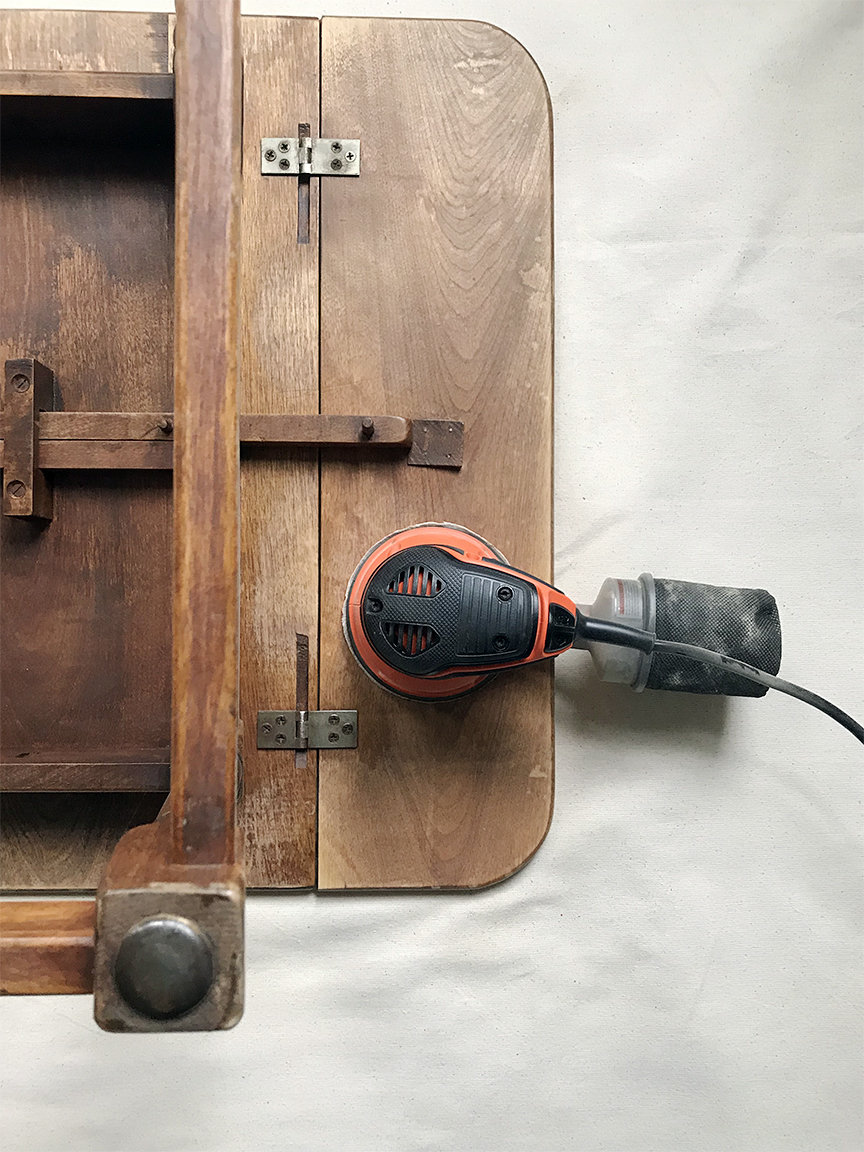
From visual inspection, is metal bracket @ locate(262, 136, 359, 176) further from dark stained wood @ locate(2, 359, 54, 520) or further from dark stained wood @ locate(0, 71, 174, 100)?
dark stained wood @ locate(2, 359, 54, 520)

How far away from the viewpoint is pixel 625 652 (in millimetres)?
745

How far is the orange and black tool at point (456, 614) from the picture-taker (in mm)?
666

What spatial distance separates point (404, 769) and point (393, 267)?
0.47 meters

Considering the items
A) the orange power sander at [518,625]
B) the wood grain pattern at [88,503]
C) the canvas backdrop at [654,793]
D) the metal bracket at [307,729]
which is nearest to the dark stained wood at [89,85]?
the wood grain pattern at [88,503]

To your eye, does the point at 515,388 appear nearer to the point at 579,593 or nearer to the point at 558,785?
the point at 579,593

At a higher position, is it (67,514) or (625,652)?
(67,514)

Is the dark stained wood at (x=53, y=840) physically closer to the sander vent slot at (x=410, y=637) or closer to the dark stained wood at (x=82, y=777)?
the dark stained wood at (x=82, y=777)

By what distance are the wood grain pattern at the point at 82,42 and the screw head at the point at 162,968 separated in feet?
2.37

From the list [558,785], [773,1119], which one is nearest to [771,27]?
[558,785]

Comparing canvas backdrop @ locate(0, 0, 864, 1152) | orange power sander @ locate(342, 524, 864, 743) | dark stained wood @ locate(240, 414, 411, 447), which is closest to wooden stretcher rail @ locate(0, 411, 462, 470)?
dark stained wood @ locate(240, 414, 411, 447)

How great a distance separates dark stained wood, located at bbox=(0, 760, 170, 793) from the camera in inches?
27.5

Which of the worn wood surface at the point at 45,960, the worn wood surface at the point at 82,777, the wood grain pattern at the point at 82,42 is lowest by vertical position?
the worn wood surface at the point at 45,960

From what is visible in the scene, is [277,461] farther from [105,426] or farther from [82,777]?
[82,777]

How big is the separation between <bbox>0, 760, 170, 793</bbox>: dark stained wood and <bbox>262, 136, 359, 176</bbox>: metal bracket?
55 cm
